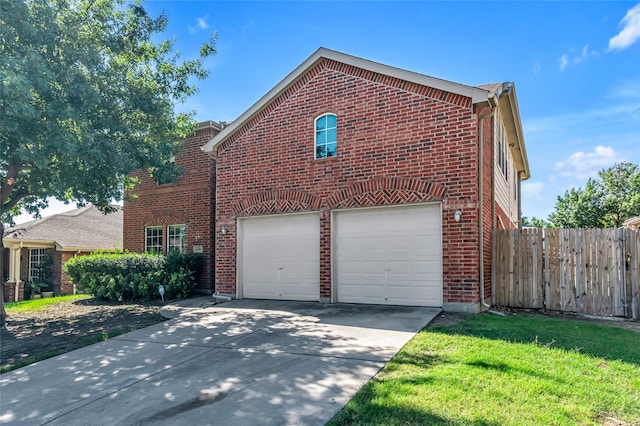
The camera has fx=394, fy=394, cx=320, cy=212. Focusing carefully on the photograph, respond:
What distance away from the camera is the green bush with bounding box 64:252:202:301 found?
40.0 ft

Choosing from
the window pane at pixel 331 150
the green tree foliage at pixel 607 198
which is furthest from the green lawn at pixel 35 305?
the green tree foliage at pixel 607 198

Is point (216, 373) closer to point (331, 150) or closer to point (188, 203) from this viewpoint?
point (331, 150)

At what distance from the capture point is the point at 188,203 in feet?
46.0

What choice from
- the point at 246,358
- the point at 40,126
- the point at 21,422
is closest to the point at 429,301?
the point at 246,358

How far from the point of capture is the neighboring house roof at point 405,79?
845 centimetres

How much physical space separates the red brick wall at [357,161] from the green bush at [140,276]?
1.77 metres

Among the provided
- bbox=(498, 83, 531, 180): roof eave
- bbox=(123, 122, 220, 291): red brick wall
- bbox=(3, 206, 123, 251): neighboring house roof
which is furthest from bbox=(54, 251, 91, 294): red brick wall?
bbox=(498, 83, 531, 180): roof eave

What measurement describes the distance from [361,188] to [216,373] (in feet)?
18.8

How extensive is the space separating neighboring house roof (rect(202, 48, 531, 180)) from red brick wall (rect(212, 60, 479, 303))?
0.15 meters

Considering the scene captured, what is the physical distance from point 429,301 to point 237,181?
6280mm

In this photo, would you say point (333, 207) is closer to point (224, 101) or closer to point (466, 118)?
point (466, 118)

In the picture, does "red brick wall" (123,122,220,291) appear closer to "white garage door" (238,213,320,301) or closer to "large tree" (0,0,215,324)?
"large tree" (0,0,215,324)

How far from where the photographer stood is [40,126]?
27.2 feet

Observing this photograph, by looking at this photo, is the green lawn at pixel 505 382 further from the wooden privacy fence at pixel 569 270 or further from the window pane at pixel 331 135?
the window pane at pixel 331 135
